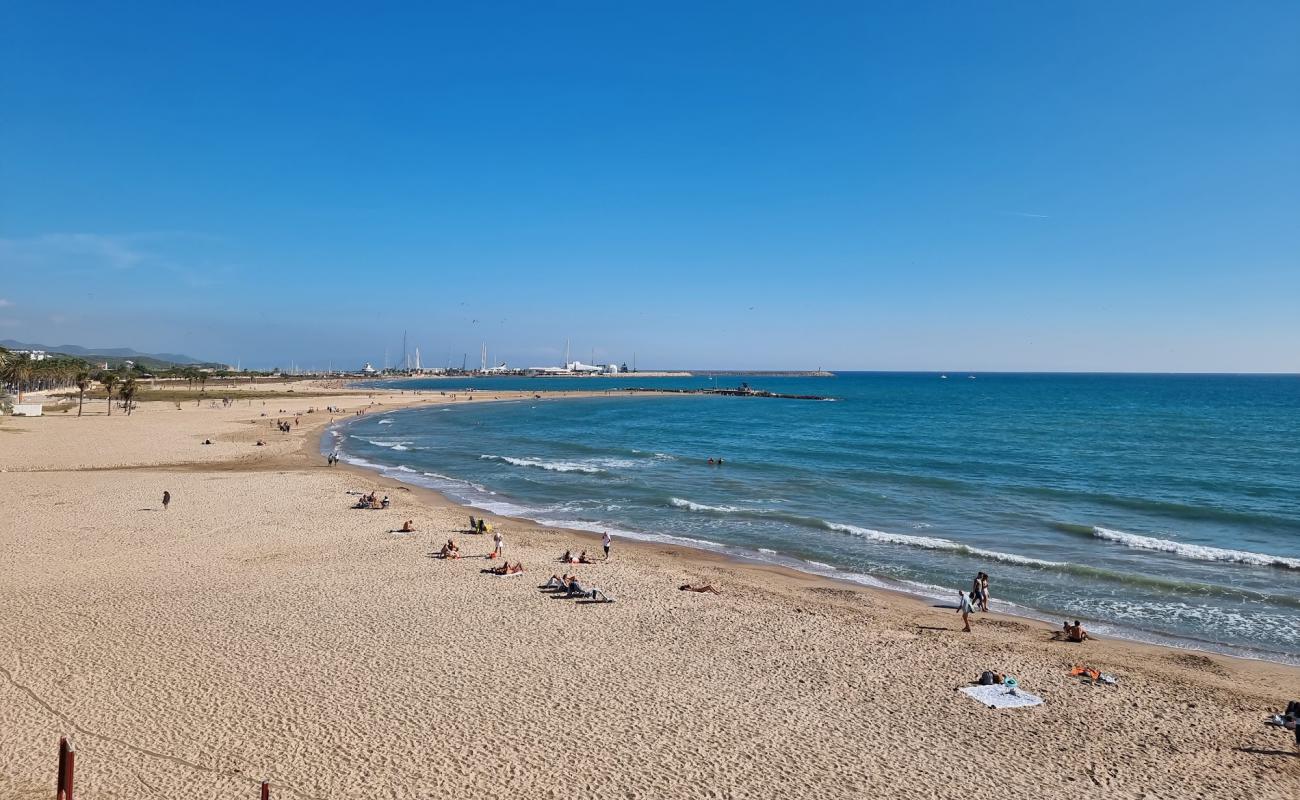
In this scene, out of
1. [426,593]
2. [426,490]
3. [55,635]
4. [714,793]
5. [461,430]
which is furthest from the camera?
[461,430]

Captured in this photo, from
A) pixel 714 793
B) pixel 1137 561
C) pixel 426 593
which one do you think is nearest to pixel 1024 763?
pixel 714 793

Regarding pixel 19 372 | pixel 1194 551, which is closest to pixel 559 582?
pixel 1194 551

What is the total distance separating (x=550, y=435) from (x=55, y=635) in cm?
4613

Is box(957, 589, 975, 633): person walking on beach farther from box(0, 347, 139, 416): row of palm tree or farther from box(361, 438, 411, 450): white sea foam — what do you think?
box(0, 347, 139, 416): row of palm tree

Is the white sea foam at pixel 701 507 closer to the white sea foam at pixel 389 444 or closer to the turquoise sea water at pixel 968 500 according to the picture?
the turquoise sea water at pixel 968 500

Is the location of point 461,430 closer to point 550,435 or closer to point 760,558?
point 550,435

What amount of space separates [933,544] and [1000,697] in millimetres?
11710

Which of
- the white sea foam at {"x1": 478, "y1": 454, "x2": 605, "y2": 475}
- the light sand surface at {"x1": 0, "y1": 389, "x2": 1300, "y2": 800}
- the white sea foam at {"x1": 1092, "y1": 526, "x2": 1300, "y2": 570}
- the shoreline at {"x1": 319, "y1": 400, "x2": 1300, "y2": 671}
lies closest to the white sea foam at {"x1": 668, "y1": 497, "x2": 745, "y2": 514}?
the shoreline at {"x1": 319, "y1": 400, "x2": 1300, "y2": 671}

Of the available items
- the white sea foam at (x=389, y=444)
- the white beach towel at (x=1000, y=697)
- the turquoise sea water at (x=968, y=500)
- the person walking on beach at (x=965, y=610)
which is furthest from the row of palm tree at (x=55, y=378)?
the white beach towel at (x=1000, y=697)

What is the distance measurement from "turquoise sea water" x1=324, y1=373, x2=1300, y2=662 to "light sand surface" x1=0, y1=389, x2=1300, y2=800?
10.4 ft

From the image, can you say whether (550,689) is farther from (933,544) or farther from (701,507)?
(701,507)

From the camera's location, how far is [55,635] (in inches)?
505

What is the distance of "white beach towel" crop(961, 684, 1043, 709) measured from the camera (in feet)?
36.6

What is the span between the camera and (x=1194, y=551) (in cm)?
2148
